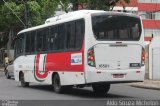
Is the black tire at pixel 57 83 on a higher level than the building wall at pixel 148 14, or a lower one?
lower

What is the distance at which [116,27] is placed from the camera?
20.2 m

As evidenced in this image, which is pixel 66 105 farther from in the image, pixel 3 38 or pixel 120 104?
pixel 3 38

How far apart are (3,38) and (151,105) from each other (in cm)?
5873

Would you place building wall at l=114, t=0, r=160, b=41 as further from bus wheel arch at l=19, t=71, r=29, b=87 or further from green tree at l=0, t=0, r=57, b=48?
bus wheel arch at l=19, t=71, r=29, b=87

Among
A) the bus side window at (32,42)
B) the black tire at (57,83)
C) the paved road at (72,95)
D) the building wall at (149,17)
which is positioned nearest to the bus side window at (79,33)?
the paved road at (72,95)

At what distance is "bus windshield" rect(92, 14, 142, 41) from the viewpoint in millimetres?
19812

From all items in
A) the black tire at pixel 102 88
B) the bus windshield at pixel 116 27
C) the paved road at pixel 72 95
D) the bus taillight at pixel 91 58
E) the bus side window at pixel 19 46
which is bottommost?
the paved road at pixel 72 95

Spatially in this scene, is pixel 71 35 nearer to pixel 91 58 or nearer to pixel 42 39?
pixel 91 58

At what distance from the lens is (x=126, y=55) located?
20.1 meters

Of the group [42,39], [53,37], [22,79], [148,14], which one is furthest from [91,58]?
[148,14]

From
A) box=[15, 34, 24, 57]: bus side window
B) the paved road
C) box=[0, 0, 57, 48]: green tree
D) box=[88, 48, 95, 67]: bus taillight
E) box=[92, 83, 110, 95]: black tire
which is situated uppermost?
box=[0, 0, 57, 48]: green tree

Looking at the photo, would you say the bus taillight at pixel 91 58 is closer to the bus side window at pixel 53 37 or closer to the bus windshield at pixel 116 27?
the bus windshield at pixel 116 27

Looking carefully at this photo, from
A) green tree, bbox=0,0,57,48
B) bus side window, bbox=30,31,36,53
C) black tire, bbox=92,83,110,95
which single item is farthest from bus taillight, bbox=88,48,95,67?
green tree, bbox=0,0,57,48

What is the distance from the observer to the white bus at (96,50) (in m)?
19.5
